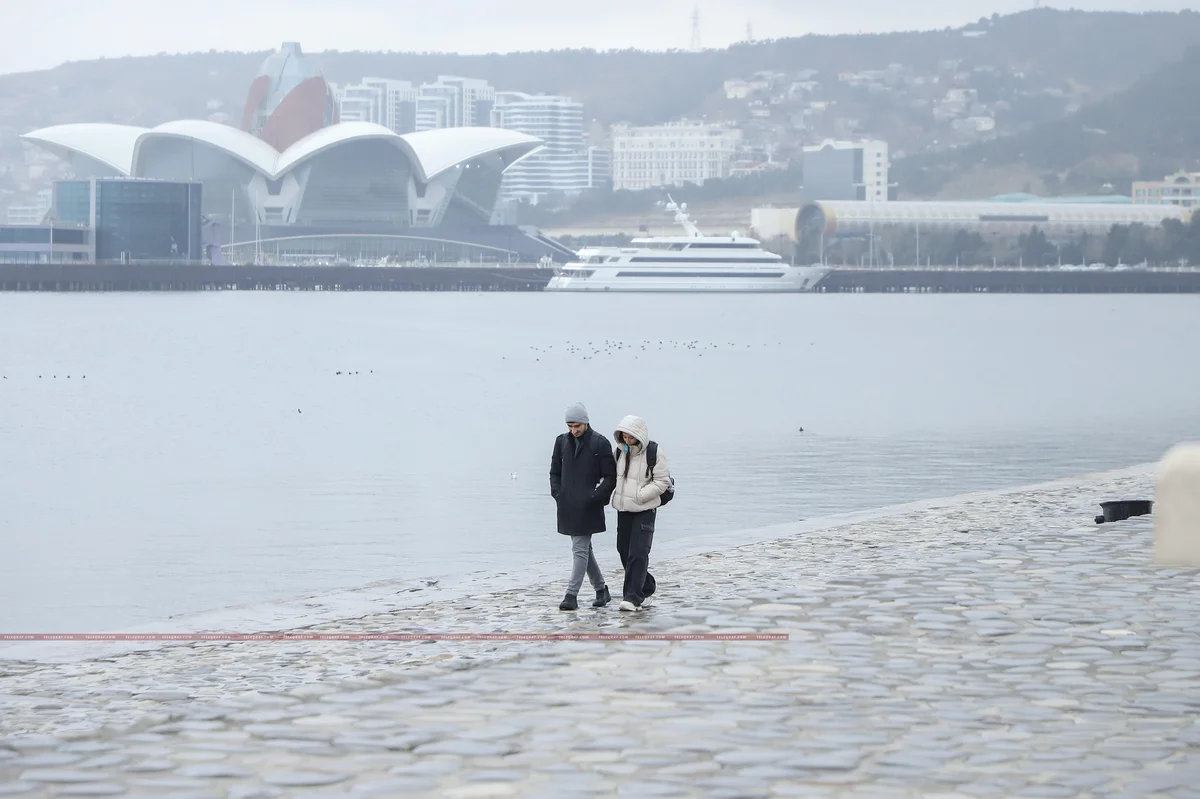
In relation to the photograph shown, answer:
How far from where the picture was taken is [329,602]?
396 inches

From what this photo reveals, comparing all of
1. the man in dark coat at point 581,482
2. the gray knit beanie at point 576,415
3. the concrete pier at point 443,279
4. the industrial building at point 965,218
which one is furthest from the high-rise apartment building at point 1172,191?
the gray knit beanie at point 576,415

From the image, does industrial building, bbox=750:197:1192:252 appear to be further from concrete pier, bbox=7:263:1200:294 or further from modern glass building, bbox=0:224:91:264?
modern glass building, bbox=0:224:91:264

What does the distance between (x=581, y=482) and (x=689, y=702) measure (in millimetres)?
2243

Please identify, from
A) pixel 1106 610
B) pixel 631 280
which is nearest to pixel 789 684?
pixel 1106 610

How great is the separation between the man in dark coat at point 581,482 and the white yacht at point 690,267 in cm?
11098

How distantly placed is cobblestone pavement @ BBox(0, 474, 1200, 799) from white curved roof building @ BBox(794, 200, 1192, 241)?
15149 cm

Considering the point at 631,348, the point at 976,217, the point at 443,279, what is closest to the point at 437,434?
the point at 631,348

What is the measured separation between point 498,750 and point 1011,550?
18.7 feet

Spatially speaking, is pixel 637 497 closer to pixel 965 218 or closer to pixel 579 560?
pixel 579 560

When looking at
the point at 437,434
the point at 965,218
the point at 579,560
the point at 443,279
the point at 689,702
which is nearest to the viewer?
the point at 689,702

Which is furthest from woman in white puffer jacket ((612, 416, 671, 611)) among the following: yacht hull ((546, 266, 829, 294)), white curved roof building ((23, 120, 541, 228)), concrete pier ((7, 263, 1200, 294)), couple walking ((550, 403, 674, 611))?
white curved roof building ((23, 120, 541, 228))

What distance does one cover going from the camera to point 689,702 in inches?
275

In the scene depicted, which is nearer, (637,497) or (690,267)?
(637,497)

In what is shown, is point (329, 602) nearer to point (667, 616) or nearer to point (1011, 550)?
point (667, 616)
